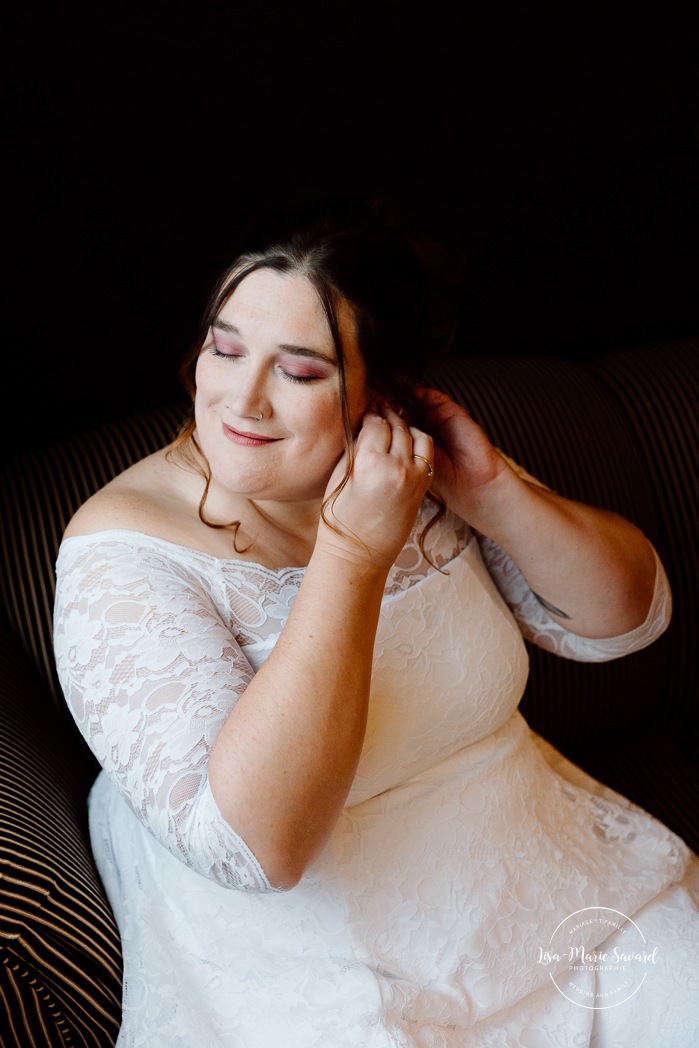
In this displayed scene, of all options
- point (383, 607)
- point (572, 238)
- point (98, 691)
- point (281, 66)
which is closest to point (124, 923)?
point (98, 691)

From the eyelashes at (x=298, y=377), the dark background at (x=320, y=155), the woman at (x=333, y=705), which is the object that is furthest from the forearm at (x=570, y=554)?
the dark background at (x=320, y=155)

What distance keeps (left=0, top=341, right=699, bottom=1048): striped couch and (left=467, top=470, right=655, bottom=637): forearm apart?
402mm

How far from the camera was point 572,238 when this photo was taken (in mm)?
2332

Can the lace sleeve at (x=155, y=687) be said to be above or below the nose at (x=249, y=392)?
below

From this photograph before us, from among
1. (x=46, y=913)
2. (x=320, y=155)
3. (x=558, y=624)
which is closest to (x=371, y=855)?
(x=46, y=913)

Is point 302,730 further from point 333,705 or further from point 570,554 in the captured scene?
point 570,554

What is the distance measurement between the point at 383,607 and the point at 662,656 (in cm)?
94

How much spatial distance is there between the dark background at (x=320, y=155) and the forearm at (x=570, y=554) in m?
0.84

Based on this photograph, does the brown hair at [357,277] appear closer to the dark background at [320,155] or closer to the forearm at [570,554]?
the forearm at [570,554]

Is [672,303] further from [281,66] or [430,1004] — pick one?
[430,1004]

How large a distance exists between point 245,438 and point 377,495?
0.66ft

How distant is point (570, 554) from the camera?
1.48 meters
